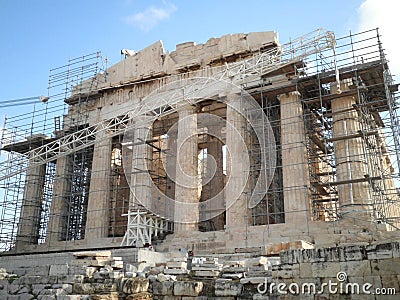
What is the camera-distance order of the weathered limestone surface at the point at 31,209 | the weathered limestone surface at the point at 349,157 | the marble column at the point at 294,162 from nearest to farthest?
the weathered limestone surface at the point at 349,157 < the marble column at the point at 294,162 < the weathered limestone surface at the point at 31,209

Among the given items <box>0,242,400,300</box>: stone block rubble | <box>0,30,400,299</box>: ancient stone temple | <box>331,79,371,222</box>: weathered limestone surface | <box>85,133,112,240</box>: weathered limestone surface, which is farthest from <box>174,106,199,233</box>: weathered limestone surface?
<box>0,242,400,300</box>: stone block rubble

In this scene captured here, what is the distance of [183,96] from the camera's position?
25.5 m

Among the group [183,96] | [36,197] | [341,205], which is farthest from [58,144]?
[341,205]

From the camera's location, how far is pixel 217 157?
31047mm

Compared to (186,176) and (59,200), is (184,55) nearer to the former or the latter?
(186,176)

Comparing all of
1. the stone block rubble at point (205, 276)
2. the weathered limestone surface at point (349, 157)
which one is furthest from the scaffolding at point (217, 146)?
the stone block rubble at point (205, 276)

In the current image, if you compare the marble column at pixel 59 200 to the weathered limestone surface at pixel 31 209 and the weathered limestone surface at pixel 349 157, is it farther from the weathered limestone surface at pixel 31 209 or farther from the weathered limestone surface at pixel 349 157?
the weathered limestone surface at pixel 349 157

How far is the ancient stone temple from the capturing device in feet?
68.9

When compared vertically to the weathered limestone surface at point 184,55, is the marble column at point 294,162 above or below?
below

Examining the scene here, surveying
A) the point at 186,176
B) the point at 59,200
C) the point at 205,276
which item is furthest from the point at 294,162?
the point at 59,200

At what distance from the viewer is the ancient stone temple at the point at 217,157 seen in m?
21.0

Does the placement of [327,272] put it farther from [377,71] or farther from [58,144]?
[58,144]

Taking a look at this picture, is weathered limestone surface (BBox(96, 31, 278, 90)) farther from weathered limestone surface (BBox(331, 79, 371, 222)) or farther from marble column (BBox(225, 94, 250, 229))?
weathered limestone surface (BBox(331, 79, 371, 222))

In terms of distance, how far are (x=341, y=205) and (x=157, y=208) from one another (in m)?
10.8
